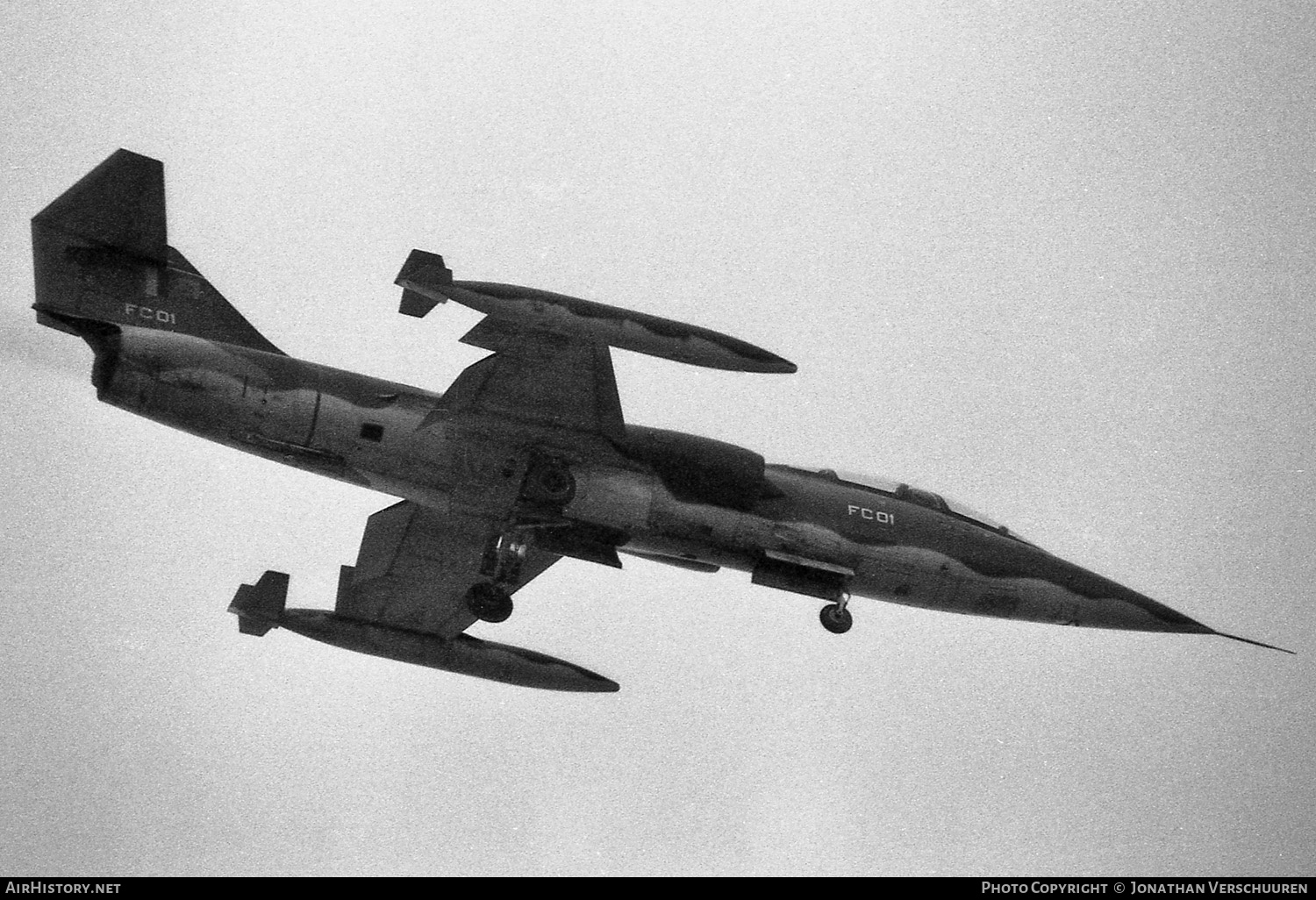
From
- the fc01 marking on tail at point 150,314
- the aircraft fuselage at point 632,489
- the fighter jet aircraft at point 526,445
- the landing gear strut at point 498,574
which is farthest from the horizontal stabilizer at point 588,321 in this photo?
the fc01 marking on tail at point 150,314

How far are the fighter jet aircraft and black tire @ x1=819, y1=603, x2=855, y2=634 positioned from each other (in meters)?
0.03

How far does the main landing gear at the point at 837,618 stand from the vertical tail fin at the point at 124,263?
10.1m

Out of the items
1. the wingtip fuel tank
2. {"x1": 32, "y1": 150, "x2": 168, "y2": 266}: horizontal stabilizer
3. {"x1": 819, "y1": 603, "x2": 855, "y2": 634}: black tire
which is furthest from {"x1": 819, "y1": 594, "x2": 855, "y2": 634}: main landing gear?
{"x1": 32, "y1": 150, "x2": 168, "y2": 266}: horizontal stabilizer

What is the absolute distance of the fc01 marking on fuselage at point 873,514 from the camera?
26641mm

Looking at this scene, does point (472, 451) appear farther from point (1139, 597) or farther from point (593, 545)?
point (1139, 597)

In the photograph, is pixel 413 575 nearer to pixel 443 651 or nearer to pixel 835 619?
pixel 443 651

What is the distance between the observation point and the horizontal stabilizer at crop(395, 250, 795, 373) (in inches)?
906

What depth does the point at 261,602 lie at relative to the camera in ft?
88.6

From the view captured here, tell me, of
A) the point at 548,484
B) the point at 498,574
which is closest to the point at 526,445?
the point at 548,484

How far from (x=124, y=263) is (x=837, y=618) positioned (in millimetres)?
12813

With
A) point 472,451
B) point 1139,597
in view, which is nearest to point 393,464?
point 472,451

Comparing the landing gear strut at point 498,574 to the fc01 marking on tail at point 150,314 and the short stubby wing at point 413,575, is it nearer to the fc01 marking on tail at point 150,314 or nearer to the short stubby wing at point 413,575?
the short stubby wing at point 413,575

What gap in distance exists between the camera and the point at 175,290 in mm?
26344
